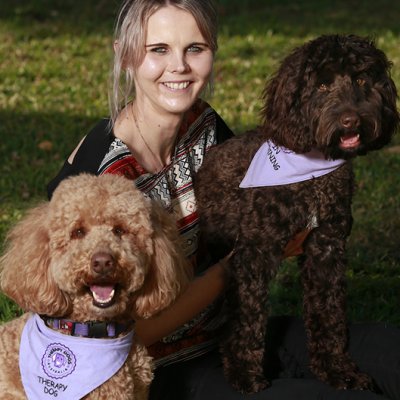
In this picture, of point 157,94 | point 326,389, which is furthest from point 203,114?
point 326,389

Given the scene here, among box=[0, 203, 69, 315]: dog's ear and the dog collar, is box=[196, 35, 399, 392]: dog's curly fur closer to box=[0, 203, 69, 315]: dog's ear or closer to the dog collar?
the dog collar

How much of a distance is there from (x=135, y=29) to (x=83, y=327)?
4.49 feet

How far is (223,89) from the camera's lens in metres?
9.55

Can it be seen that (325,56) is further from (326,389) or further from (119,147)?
(326,389)

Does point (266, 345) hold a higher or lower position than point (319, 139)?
lower

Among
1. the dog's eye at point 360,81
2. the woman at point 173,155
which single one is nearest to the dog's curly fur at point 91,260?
the woman at point 173,155

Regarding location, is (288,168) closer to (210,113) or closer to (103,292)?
(210,113)

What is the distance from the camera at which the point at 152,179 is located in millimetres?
3996

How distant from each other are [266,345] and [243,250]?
534 millimetres

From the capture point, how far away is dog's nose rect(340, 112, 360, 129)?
12.2 feet

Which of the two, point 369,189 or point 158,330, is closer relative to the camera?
point 158,330

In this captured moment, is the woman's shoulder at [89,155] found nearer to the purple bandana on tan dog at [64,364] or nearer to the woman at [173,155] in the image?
the woman at [173,155]

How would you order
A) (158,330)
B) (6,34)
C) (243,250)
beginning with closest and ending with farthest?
(158,330)
(243,250)
(6,34)

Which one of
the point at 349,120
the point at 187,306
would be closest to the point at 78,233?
the point at 187,306
